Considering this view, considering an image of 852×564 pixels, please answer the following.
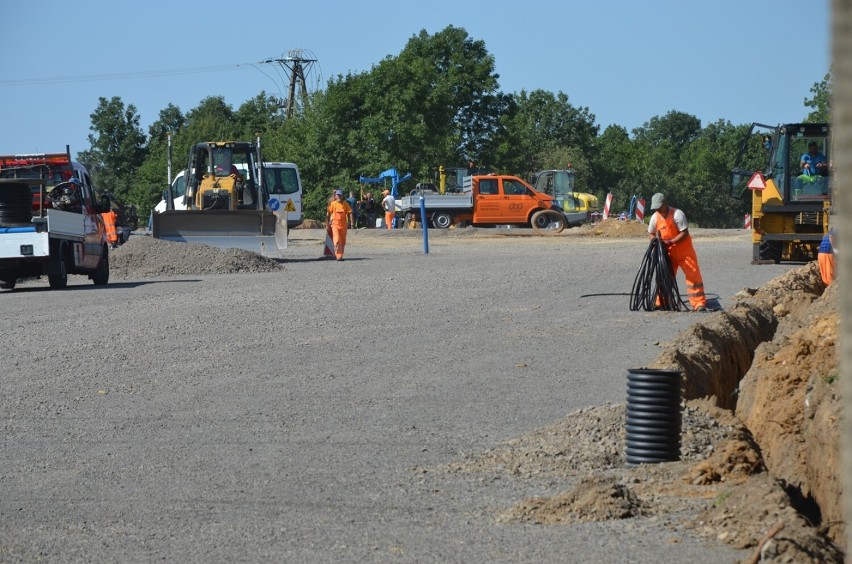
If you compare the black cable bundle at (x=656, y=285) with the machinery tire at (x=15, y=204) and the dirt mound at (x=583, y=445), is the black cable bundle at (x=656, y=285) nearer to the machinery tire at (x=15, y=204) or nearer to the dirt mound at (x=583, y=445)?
the dirt mound at (x=583, y=445)

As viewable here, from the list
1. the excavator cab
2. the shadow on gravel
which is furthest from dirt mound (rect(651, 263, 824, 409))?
the shadow on gravel

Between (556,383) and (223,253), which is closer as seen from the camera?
(556,383)

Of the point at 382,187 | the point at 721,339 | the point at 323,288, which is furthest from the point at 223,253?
the point at 382,187

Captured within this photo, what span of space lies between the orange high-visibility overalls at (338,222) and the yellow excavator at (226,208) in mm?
1410

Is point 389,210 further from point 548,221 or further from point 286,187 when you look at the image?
point 286,187

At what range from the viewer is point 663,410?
21.1 ft

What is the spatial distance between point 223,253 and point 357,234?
20.7 metres

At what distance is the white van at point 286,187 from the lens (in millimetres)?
42406

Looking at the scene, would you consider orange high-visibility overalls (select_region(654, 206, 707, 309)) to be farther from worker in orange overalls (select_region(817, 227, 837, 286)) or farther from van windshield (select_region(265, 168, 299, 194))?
van windshield (select_region(265, 168, 299, 194))

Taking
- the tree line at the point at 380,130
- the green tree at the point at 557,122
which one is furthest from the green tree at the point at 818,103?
the green tree at the point at 557,122

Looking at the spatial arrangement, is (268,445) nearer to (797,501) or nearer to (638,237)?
(797,501)

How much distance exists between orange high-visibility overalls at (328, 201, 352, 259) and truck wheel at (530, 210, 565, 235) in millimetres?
20959

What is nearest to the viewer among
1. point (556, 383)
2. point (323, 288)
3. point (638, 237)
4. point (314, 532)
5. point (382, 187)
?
point (314, 532)

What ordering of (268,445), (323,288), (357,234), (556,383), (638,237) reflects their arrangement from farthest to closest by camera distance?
(357,234) → (638,237) → (323,288) → (556,383) → (268,445)
